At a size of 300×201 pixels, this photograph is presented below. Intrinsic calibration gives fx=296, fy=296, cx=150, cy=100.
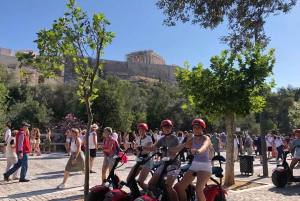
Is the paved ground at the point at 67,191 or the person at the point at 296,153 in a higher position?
the person at the point at 296,153

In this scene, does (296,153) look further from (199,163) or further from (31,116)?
(31,116)

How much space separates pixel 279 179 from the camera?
336 inches

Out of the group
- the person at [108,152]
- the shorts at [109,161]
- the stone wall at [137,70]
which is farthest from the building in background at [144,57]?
the shorts at [109,161]

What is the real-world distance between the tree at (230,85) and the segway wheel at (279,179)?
3.99 ft

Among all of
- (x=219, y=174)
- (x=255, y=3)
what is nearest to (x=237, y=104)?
(x=255, y=3)

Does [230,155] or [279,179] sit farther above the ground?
[230,155]

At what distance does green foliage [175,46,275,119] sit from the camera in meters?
8.42

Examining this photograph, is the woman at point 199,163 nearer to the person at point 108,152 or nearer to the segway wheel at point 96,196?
the segway wheel at point 96,196

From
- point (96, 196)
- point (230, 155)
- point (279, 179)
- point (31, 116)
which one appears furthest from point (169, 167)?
point (31, 116)

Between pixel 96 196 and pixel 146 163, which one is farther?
pixel 146 163

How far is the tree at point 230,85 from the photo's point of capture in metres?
8.42

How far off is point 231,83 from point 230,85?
8 centimetres

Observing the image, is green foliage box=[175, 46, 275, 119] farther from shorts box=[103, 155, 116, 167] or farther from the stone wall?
the stone wall

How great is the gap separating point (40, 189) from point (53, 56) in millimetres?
4191
